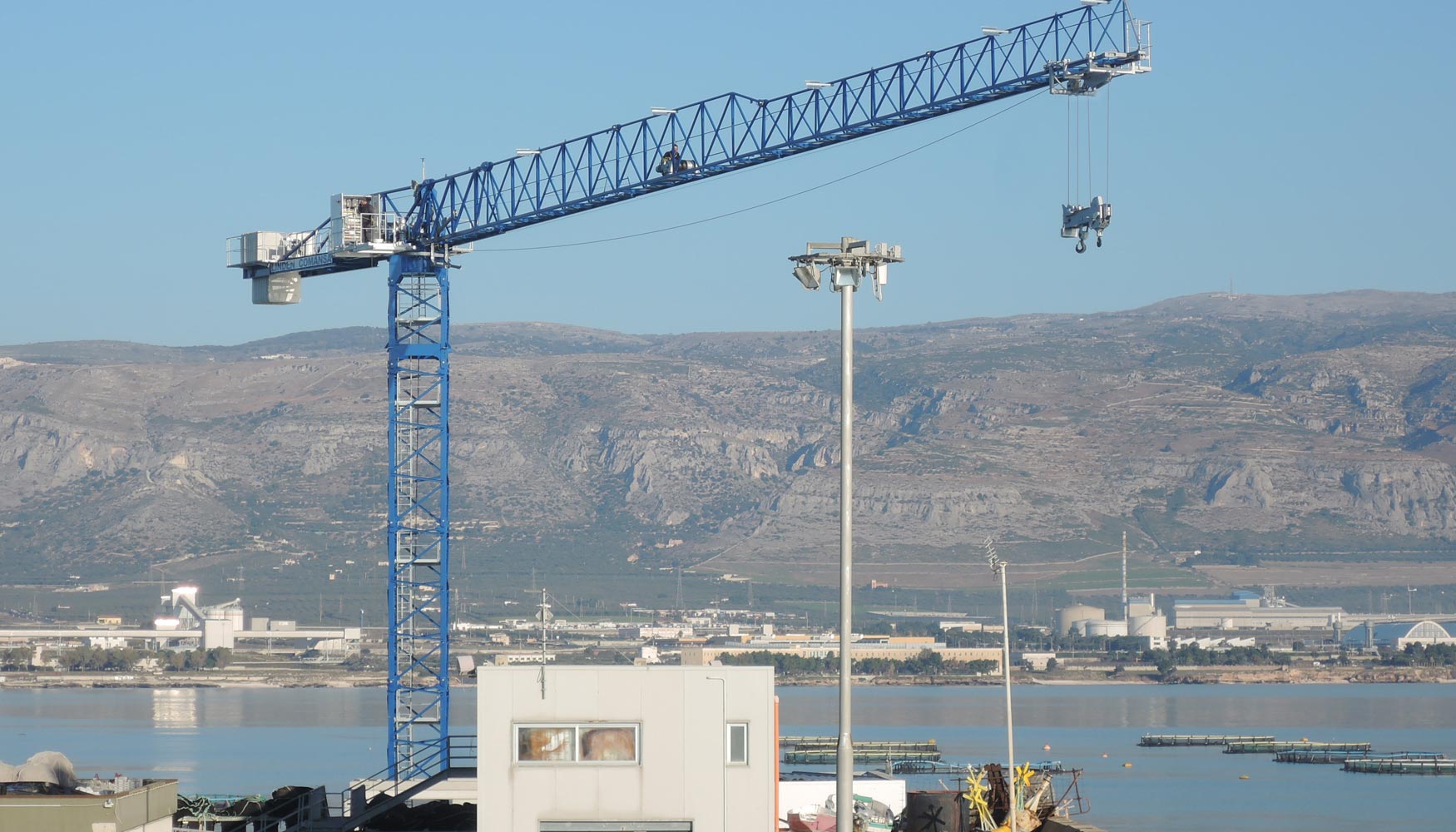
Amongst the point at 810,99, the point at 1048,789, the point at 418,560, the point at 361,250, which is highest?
the point at 810,99

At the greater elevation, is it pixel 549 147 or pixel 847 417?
pixel 549 147

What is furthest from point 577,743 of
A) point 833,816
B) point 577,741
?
point 833,816

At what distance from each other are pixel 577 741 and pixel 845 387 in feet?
29.0

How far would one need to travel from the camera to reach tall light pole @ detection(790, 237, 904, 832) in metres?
31.5

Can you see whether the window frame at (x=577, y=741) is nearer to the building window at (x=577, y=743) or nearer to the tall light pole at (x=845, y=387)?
the building window at (x=577, y=743)

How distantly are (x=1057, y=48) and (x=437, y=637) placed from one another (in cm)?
2879

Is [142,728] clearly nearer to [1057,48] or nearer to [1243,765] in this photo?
[1243,765]

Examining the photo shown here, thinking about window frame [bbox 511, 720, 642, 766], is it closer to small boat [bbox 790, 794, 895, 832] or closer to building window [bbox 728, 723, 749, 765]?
building window [bbox 728, 723, 749, 765]

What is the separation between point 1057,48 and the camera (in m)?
64.9

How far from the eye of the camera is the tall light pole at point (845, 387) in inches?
1242

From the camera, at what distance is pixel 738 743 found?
38250 mm

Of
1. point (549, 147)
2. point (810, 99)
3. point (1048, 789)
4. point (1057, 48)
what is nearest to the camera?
point (1048, 789)

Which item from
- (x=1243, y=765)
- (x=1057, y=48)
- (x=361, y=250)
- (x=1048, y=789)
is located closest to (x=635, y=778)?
(x=1048, y=789)

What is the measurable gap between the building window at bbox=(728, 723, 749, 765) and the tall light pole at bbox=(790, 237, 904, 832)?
470 centimetres
